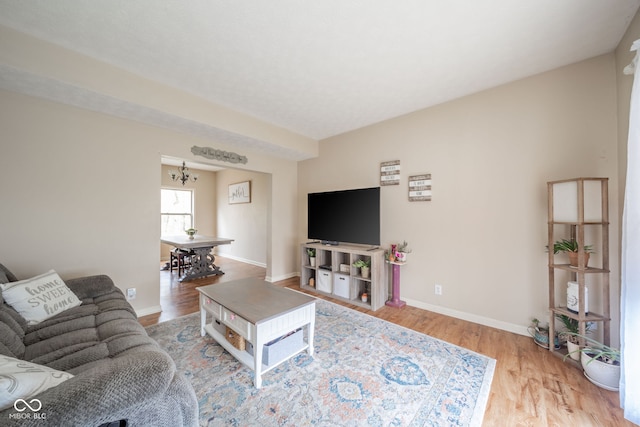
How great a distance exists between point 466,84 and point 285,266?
379 centimetres

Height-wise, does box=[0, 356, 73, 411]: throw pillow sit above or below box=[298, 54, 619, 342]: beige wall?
below

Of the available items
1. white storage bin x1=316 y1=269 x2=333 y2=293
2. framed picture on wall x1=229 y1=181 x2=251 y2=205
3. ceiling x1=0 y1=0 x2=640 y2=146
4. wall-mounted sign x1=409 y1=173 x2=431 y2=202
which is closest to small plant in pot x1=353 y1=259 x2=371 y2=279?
white storage bin x1=316 y1=269 x2=333 y2=293

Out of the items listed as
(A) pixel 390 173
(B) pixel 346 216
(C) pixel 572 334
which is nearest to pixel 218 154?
(B) pixel 346 216

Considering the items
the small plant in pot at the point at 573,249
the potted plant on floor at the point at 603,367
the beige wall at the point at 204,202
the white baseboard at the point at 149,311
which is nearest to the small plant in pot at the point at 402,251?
the small plant in pot at the point at 573,249

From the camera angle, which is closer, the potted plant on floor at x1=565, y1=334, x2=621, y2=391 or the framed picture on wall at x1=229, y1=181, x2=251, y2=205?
the potted plant on floor at x1=565, y1=334, x2=621, y2=391

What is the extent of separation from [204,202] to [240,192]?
1545mm

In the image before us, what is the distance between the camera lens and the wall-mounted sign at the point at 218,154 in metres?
3.18

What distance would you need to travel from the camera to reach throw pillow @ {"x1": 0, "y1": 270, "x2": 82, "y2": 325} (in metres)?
1.62

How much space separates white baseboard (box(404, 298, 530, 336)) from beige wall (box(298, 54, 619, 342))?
11 millimetres

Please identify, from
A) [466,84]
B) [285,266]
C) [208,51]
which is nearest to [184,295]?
[285,266]

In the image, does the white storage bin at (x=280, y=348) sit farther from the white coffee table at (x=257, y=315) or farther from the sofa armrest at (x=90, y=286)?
the sofa armrest at (x=90, y=286)

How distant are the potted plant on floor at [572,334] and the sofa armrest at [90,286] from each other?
13.1 ft

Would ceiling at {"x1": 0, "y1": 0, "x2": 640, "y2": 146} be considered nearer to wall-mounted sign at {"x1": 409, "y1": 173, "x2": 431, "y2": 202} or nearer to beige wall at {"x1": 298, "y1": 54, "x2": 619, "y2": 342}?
beige wall at {"x1": 298, "y1": 54, "x2": 619, "y2": 342}

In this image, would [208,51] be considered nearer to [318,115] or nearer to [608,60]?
[318,115]
